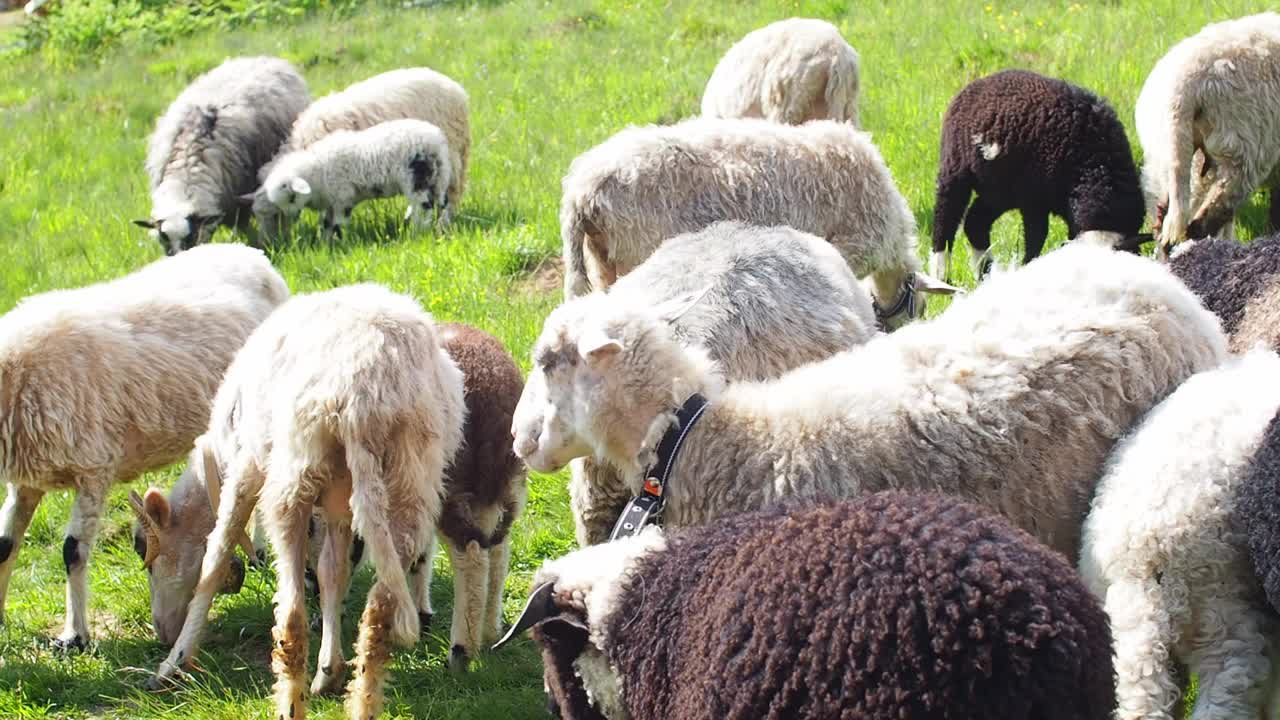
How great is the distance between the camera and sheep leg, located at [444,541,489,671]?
5457 mm

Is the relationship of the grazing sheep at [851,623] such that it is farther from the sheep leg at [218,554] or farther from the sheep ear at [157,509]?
the sheep ear at [157,509]

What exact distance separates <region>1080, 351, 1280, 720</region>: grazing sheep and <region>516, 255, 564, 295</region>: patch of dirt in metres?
5.42

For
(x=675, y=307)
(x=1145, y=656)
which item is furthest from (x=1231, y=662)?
(x=675, y=307)

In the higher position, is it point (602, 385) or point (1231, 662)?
point (602, 385)

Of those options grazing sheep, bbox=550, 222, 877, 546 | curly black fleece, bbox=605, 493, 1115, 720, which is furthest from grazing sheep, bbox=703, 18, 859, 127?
curly black fleece, bbox=605, 493, 1115, 720

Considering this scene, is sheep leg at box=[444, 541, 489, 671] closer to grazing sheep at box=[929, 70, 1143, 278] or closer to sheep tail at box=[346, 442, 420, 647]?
sheep tail at box=[346, 442, 420, 647]

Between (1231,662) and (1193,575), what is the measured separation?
24cm

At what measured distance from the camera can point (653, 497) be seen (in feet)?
14.7

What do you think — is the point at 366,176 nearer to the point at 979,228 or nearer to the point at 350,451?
the point at 979,228

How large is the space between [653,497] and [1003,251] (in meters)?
4.81

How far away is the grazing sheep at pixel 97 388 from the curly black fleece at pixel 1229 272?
4.21 metres

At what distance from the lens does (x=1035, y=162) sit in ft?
25.9

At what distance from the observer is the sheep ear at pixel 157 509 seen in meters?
5.99

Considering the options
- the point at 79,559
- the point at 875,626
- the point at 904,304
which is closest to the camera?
the point at 875,626
